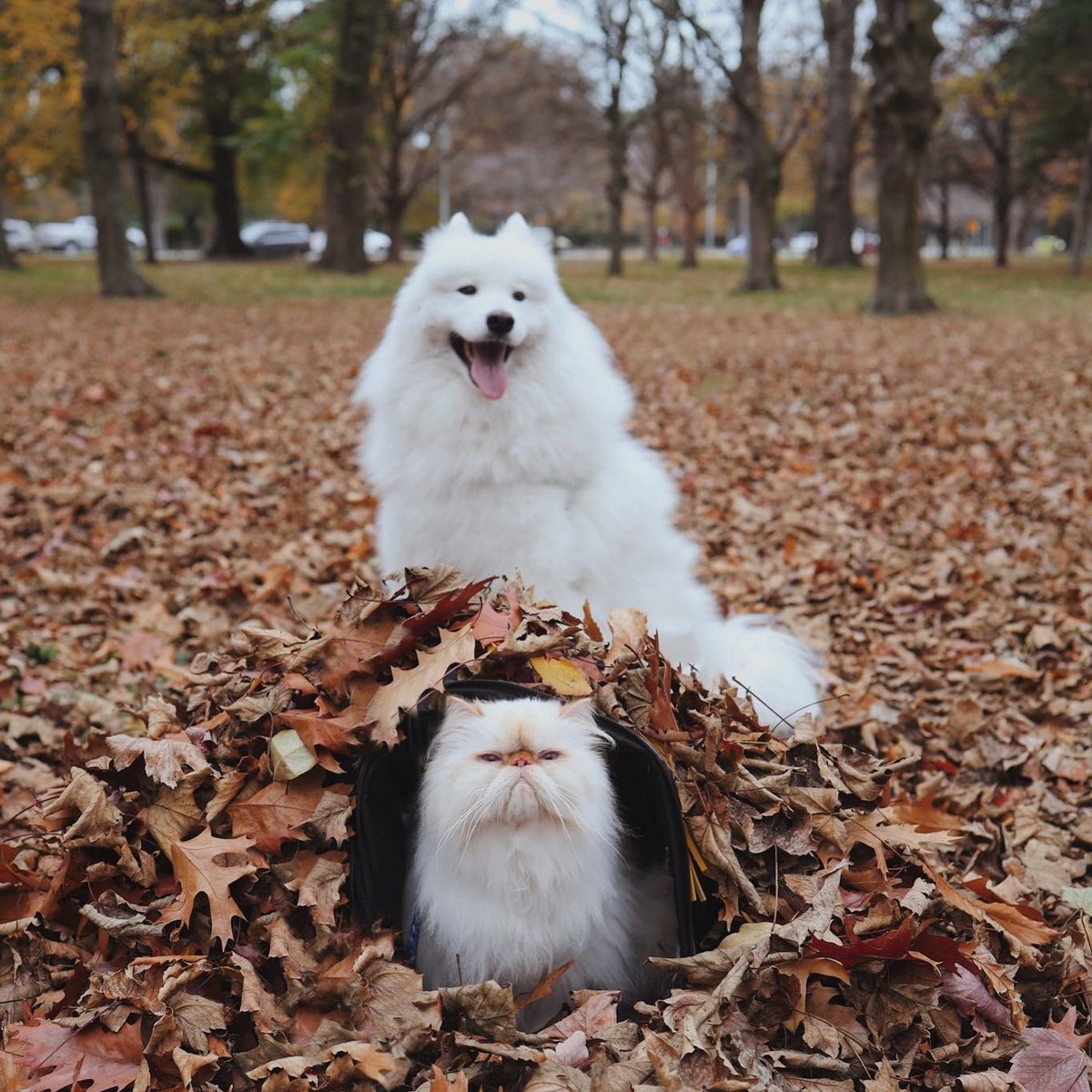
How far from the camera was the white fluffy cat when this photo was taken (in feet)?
7.39

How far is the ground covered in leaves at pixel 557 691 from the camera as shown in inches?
91.9

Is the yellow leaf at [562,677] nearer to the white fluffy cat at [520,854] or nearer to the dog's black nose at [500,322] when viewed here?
the white fluffy cat at [520,854]

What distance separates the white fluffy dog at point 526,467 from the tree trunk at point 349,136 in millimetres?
20197

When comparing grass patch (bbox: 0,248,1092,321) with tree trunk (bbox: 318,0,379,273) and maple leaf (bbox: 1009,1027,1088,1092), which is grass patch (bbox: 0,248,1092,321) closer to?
tree trunk (bbox: 318,0,379,273)

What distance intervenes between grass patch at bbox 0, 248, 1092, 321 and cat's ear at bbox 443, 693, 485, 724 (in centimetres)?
1506

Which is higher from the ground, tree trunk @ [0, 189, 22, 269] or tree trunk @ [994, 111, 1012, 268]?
tree trunk @ [994, 111, 1012, 268]

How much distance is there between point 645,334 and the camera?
14195 mm

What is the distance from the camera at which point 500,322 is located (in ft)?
13.0

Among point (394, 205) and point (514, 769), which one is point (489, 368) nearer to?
point (514, 769)

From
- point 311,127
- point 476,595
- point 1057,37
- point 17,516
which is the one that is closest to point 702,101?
point 1057,37

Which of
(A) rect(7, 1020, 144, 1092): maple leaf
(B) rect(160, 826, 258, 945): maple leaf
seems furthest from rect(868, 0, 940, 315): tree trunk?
(A) rect(7, 1020, 144, 1092): maple leaf

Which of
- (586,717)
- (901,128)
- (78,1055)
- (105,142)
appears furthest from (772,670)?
(105,142)

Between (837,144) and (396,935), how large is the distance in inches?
1129

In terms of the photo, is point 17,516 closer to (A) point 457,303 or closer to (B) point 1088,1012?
(A) point 457,303
